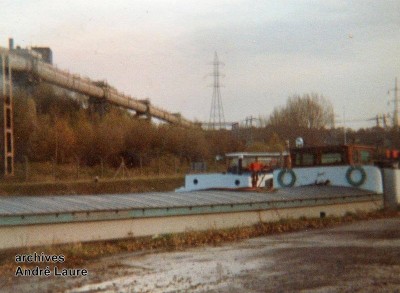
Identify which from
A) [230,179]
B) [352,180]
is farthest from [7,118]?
[352,180]

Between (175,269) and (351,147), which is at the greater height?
(351,147)

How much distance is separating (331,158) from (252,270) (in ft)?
51.3

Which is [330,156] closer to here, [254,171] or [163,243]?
[254,171]

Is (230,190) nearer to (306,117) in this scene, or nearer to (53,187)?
(53,187)

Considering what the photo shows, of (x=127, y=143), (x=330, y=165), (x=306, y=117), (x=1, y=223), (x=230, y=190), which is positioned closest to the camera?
(x=1, y=223)

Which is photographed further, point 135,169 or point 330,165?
point 135,169

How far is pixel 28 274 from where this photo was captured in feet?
33.4

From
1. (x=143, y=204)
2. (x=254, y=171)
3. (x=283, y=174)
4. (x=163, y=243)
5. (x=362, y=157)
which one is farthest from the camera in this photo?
(x=254, y=171)

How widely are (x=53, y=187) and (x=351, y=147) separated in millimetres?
18772

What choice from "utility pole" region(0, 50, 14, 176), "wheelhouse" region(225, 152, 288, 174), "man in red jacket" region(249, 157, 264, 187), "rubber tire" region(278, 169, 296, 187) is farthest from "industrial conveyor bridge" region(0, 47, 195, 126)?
"rubber tire" region(278, 169, 296, 187)

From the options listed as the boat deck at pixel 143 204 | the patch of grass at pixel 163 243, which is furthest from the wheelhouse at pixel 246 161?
the patch of grass at pixel 163 243

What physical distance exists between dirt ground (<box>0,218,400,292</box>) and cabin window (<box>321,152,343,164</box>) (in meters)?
10.6

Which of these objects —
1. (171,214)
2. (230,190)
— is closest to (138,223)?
(171,214)

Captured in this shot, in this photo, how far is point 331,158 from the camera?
25500mm
